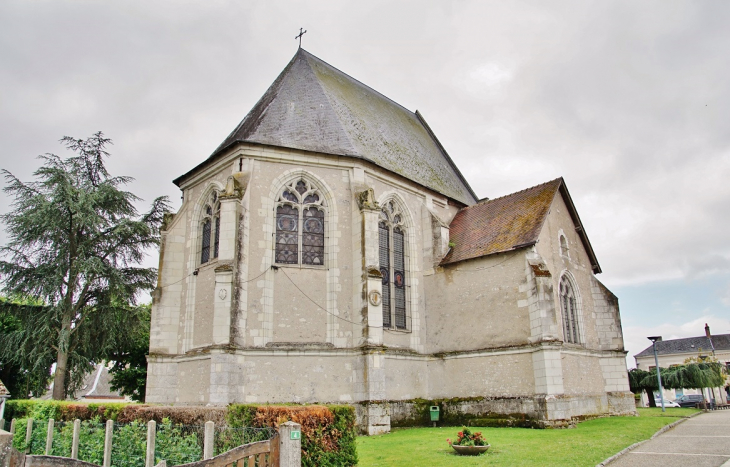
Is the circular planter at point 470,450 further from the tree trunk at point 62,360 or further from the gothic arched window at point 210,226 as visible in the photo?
the tree trunk at point 62,360

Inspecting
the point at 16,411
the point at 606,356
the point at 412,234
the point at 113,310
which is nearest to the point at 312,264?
the point at 412,234

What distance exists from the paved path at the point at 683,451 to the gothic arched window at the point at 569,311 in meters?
5.02

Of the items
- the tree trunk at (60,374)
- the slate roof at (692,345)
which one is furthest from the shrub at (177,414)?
the slate roof at (692,345)

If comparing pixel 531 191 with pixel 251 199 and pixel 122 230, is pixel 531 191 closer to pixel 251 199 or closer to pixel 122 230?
pixel 251 199

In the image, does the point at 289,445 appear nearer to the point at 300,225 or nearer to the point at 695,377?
the point at 300,225

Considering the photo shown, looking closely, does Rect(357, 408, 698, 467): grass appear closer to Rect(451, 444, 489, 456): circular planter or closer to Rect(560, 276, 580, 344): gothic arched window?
Rect(451, 444, 489, 456): circular planter

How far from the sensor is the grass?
1109 cm

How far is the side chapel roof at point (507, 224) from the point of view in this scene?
20484 millimetres

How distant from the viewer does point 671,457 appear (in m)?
11.6

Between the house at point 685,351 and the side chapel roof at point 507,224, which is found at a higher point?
the side chapel roof at point 507,224

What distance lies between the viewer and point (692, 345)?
224ft

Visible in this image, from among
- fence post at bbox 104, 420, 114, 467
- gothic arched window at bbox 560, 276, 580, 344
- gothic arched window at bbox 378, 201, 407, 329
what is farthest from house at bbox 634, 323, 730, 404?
fence post at bbox 104, 420, 114, 467

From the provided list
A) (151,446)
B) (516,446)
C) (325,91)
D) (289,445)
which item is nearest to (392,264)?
(325,91)

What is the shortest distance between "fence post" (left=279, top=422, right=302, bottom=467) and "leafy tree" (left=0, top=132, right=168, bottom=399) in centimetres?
1595
